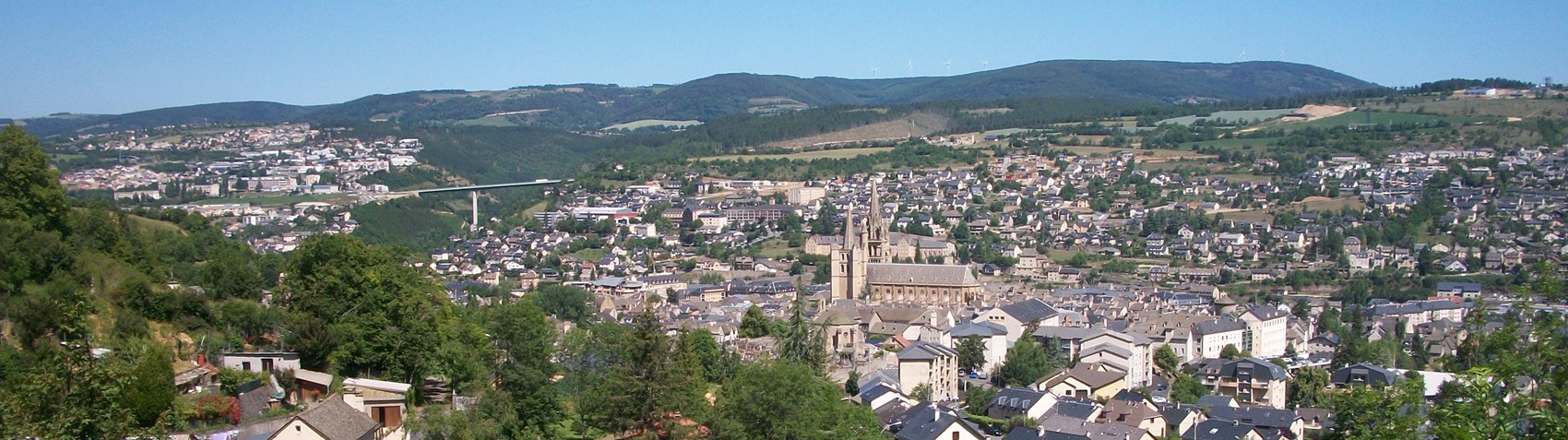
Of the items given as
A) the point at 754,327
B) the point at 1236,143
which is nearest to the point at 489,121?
the point at 1236,143

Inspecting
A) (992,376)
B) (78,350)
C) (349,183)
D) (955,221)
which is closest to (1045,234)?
(955,221)

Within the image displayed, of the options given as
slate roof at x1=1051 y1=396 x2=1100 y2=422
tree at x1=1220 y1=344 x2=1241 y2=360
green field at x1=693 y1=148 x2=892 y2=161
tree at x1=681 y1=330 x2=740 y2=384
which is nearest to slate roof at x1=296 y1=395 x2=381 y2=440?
tree at x1=681 y1=330 x2=740 y2=384

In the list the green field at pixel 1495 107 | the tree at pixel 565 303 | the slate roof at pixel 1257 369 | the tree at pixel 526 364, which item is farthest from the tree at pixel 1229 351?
the green field at pixel 1495 107

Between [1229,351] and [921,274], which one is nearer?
[1229,351]

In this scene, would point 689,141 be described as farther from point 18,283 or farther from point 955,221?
point 18,283

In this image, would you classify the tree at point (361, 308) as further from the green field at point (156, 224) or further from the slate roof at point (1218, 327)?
the slate roof at point (1218, 327)

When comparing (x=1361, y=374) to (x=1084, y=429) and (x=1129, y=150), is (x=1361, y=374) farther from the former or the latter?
(x=1129, y=150)

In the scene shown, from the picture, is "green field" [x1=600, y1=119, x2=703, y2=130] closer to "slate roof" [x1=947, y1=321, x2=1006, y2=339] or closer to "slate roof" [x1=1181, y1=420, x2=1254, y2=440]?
"slate roof" [x1=947, y1=321, x2=1006, y2=339]
